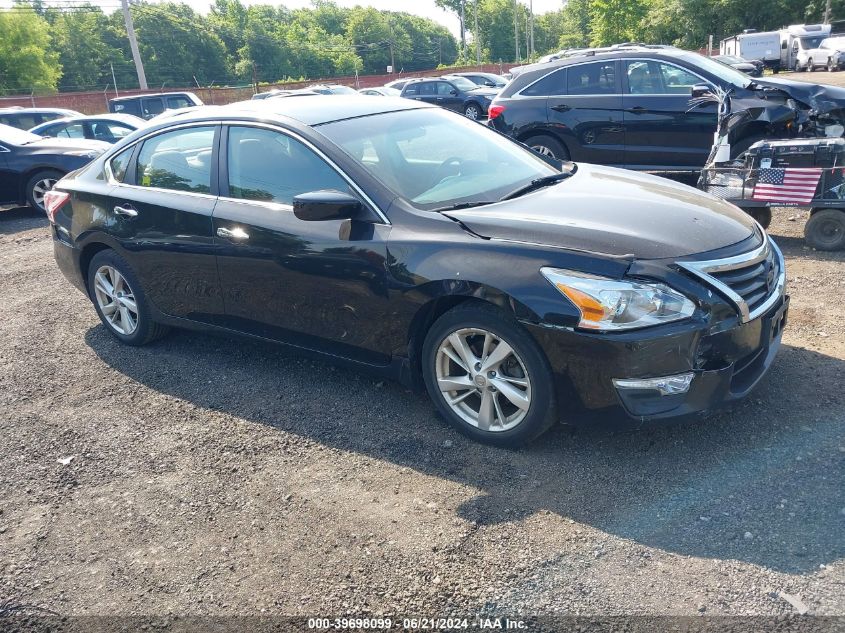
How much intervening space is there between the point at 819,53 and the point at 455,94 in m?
19.2

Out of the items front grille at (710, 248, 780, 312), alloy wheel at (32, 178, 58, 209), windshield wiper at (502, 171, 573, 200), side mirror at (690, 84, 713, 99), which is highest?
side mirror at (690, 84, 713, 99)

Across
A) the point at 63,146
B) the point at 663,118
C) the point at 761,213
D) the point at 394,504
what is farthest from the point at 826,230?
the point at 63,146

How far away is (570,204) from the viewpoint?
3.93 m

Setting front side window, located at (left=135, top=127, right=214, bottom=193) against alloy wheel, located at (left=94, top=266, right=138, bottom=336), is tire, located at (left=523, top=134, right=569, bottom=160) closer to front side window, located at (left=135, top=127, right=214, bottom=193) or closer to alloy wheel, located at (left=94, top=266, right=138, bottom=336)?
front side window, located at (left=135, top=127, right=214, bottom=193)

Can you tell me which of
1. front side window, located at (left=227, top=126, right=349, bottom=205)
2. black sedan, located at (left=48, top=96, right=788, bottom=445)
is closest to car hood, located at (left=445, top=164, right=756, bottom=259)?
black sedan, located at (left=48, top=96, right=788, bottom=445)

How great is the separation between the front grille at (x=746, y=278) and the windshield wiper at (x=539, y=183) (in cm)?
115

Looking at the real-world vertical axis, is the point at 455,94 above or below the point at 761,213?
above

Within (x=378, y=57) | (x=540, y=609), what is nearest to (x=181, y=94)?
(x=540, y=609)

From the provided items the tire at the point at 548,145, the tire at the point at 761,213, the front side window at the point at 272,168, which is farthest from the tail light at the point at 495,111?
the front side window at the point at 272,168

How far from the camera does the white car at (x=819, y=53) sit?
32.0 m

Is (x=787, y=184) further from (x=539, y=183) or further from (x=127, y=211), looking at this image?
(x=127, y=211)

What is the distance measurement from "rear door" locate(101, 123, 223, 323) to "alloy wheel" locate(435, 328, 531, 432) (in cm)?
173

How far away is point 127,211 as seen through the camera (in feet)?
16.5

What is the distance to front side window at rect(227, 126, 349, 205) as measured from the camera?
4.16 m
